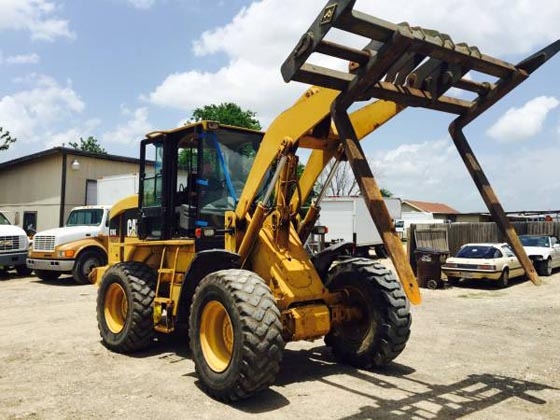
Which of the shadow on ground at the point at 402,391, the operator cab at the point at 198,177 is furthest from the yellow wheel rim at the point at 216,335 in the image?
the operator cab at the point at 198,177

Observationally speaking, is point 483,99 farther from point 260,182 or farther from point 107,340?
point 107,340

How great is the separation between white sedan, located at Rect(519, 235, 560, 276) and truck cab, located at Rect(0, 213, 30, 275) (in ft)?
57.8

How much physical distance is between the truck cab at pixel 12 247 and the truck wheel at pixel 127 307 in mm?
11303

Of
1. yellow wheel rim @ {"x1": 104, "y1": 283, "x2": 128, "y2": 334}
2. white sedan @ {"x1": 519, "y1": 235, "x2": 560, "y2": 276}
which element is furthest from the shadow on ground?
white sedan @ {"x1": 519, "y1": 235, "x2": 560, "y2": 276}

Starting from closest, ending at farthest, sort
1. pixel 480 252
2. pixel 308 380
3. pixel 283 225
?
1. pixel 308 380
2. pixel 283 225
3. pixel 480 252

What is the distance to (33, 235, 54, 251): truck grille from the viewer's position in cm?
1606

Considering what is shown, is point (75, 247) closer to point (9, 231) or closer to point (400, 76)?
point (9, 231)

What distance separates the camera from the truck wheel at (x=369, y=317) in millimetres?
6051

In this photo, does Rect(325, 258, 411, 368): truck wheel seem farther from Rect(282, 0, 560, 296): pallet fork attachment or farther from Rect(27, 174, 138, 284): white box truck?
Rect(27, 174, 138, 284): white box truck

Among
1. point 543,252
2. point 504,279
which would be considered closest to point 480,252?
point 504,279

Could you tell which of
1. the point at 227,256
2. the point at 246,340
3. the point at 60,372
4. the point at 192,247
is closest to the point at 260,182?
the point at 227,256

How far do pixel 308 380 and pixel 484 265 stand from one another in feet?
39.1

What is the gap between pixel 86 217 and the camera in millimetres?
17203

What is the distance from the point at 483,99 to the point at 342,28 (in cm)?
191
